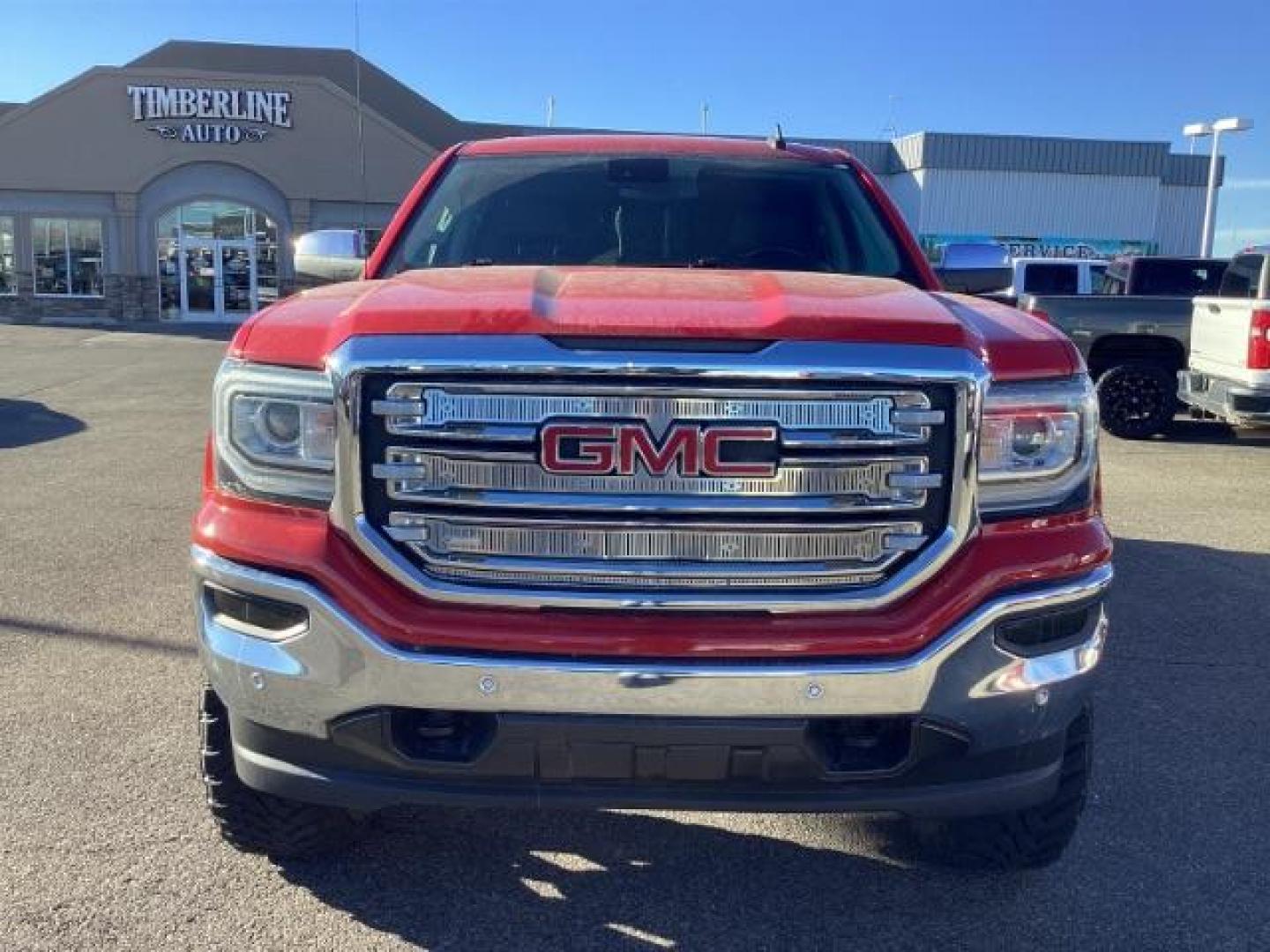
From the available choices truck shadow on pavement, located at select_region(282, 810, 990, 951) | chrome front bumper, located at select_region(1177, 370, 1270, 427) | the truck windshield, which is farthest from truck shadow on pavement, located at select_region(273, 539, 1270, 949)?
chrome front bumper, located at select_region(1177, 370, 1270, 427)

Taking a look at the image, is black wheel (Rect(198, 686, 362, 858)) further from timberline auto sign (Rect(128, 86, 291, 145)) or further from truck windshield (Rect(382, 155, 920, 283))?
timberline auto sign (Rect(128, 86, 291, 145))

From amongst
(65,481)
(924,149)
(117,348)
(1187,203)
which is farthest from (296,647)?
(1187,203)

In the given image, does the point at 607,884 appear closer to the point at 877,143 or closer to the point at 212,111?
the point at 212,111

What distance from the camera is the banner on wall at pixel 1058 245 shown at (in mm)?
33656

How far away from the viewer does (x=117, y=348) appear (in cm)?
2250

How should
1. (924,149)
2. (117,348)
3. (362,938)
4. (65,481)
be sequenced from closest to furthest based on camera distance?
(362,938), (65,481), (117,348), (924,149)

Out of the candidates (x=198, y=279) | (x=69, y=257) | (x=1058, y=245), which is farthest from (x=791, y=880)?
(x=1058, y=245)

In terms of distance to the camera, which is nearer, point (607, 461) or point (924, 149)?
point (607, 461)

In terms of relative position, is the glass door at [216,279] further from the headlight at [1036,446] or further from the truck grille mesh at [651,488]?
the headlight at [1036,446]

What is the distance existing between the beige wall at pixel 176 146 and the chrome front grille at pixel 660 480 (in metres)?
28.8

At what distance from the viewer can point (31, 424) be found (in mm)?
11508

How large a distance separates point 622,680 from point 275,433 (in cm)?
89

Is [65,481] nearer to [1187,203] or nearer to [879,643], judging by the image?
[879,643]

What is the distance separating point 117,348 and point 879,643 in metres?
23.0
